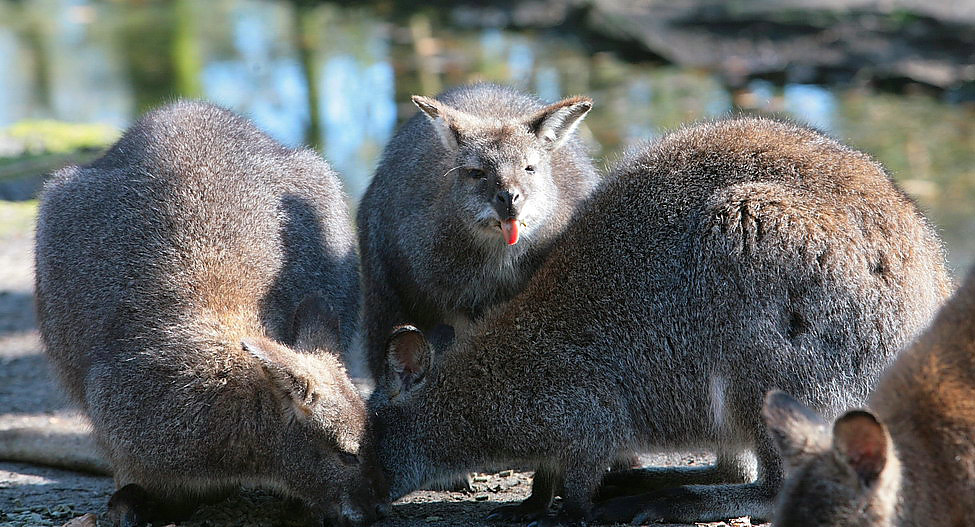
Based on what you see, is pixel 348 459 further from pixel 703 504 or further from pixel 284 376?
pixel 703 504

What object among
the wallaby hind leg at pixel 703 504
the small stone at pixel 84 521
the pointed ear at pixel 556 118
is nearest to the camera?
the wallaby hind leg at pixel 703 504

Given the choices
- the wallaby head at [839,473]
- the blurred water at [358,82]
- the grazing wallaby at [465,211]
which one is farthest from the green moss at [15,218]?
the wallaby head at [839,473]

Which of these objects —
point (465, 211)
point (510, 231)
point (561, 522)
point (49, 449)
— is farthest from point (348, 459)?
point (49, 449)

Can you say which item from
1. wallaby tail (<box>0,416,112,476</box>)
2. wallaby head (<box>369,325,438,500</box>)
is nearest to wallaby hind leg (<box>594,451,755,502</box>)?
wallaby head (<box>369,325,438,500</box>)

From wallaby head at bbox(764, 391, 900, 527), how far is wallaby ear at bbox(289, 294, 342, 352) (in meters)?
1.98

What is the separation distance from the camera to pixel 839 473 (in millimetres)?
3490

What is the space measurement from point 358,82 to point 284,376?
11943 millimetres

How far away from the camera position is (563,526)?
484 centimetres

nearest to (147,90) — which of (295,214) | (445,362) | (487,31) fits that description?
(487,31)

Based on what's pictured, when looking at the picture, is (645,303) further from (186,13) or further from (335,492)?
(186,13)

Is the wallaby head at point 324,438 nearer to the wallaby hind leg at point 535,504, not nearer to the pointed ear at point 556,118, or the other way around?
the wallaby hind leg at point 535,504

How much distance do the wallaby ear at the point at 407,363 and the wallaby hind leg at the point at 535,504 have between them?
637mm

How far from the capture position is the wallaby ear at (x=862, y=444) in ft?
10.9

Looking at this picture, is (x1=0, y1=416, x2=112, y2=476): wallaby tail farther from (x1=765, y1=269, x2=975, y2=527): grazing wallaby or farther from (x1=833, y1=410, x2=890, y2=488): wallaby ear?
(x1=833, y1=410, x2=890, y2=488): wallaby ear
